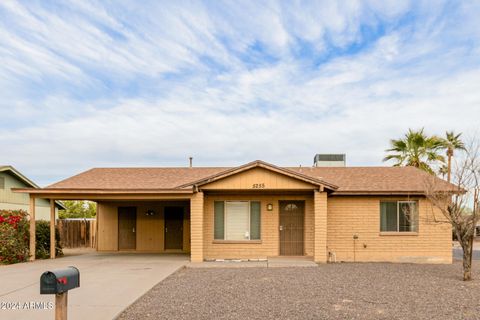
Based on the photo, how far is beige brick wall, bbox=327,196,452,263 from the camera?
1642 cm

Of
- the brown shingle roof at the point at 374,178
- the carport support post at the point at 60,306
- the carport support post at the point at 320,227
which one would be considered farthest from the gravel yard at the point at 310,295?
the brown shingle roof at the point at 374,178

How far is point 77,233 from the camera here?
24219 mm

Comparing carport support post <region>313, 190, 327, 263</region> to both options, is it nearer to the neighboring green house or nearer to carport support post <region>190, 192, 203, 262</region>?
carport support post <region>190, 192, 203, 262</region>

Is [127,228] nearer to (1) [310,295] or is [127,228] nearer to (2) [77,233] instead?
(2) [77,233]

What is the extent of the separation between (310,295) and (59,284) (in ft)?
19.0

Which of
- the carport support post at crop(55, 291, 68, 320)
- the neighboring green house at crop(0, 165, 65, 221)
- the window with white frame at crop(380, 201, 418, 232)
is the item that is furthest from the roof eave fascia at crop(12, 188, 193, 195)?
the neighboring green house at crop(0, 165, 65, 221)

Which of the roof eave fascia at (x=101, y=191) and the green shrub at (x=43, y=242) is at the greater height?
the roof eave fascia at (x=101, y=191)

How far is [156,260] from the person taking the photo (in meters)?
16.5

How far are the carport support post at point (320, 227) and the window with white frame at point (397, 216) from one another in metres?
2.58

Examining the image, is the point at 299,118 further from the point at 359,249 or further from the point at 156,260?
the point at 156,260

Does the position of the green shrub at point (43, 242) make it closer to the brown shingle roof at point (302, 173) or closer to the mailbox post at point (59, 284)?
the brown shingle roof at point (302, 173)

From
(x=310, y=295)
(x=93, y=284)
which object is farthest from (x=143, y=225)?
(x=310, y=295)

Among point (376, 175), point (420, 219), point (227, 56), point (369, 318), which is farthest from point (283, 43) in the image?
point (369, 318)

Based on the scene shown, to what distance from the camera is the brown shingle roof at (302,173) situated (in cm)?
1672
